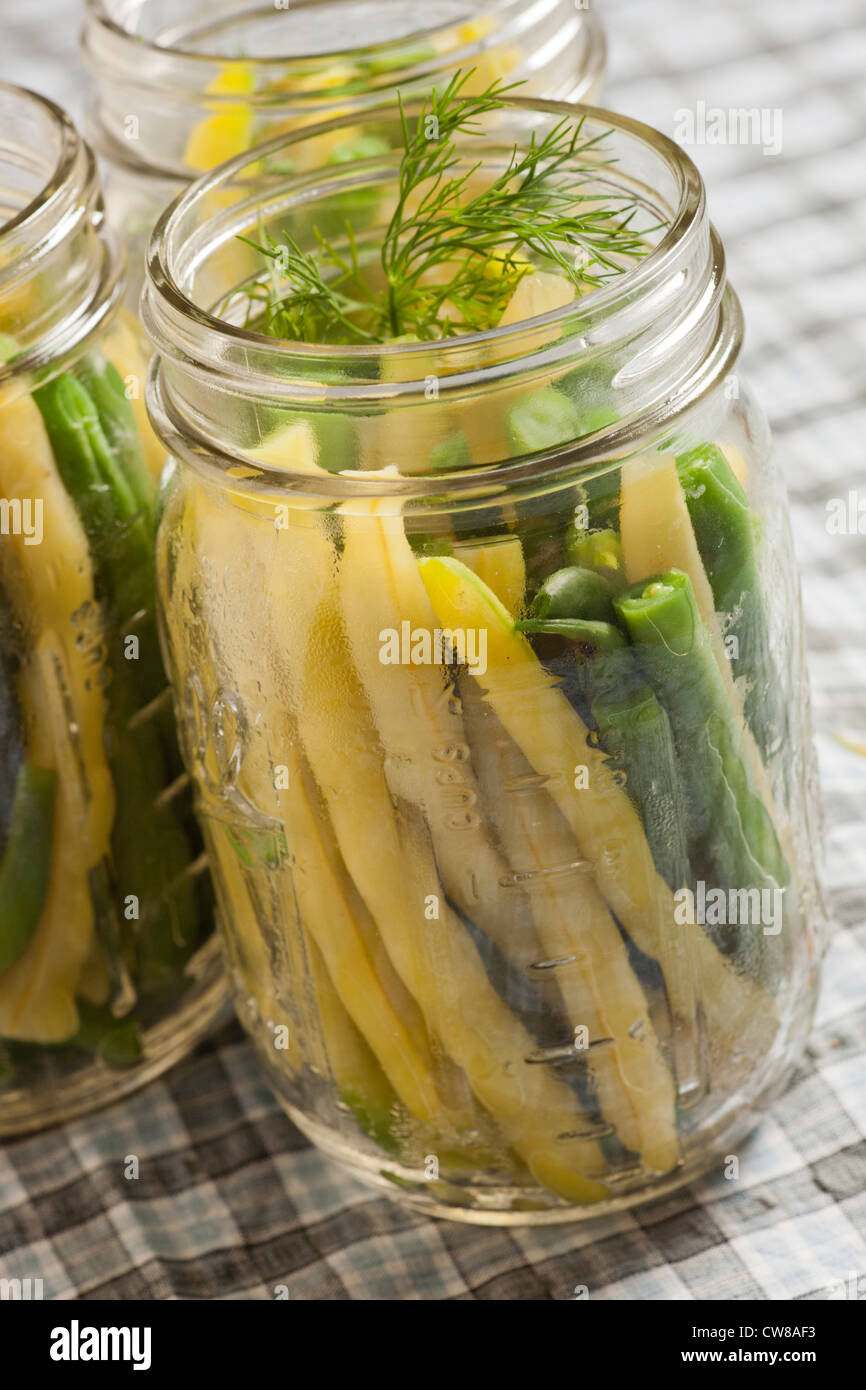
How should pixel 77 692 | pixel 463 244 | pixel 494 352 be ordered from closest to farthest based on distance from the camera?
pixel 494 352
pixel 463 244
pixel 77 692

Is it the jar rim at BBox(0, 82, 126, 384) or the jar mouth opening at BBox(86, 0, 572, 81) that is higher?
the jar mouth opening at BBox(86, 0, 572, 81)

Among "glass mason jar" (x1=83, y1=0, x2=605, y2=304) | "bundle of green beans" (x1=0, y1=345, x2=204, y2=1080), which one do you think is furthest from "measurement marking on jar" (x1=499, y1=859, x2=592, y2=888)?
"glass mason jar" (x1=83, y1=0, x2=605, y2=304)

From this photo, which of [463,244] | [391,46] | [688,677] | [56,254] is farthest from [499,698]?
[391,46]

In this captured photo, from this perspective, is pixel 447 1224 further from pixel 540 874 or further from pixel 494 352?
pixel 494 352

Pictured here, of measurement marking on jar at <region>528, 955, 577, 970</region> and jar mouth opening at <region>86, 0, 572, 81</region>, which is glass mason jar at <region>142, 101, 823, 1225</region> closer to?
measurement marking on jar at <region>528, 955, 577, 970</region>

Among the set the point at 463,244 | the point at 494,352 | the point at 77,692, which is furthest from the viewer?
the point at 77,692

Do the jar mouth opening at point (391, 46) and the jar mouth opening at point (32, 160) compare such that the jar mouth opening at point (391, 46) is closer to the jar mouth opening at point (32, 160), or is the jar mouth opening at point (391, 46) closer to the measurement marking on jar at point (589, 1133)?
the jar mouth opening at point (32, 160)
